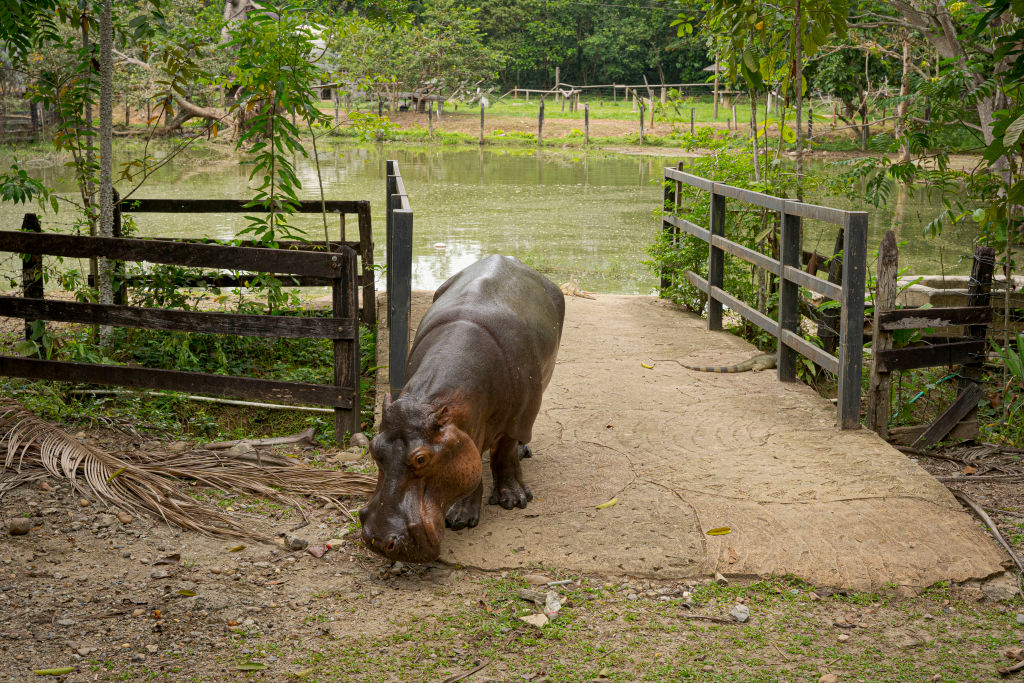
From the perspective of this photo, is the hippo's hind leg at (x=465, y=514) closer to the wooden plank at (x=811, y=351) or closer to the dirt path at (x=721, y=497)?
the dirt path at (x=721, y=497)

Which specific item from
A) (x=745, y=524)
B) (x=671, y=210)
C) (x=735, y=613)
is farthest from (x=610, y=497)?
(x=671, y=210)

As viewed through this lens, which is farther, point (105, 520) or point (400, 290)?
point (400, 290)

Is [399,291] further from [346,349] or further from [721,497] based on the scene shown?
[721,497]

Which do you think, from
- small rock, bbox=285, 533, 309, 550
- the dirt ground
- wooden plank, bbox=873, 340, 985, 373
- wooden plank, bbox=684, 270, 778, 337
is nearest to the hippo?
the dirt ground

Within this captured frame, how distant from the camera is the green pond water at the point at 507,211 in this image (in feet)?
38.2

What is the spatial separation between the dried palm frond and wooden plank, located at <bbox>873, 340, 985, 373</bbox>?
296cm

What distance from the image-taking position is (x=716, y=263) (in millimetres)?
7434

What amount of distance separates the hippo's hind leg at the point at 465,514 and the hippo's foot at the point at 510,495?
0.21 meters

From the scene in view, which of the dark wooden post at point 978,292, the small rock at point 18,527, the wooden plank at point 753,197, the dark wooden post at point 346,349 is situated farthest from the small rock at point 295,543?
the dark wooden post at point 978,292

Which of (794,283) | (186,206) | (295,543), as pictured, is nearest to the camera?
(295,543)

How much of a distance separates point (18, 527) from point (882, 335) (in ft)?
14.3

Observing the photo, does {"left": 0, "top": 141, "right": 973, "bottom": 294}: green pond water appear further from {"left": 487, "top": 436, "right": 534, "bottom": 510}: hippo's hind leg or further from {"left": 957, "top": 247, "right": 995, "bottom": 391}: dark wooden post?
{"left": 487, "top": 436, "right": 534, "bottom": 510}: hippo's hind leg

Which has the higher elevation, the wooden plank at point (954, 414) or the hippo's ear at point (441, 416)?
the hippo's ear at point (441, 416)

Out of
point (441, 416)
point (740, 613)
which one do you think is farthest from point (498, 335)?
point (740, 613)
